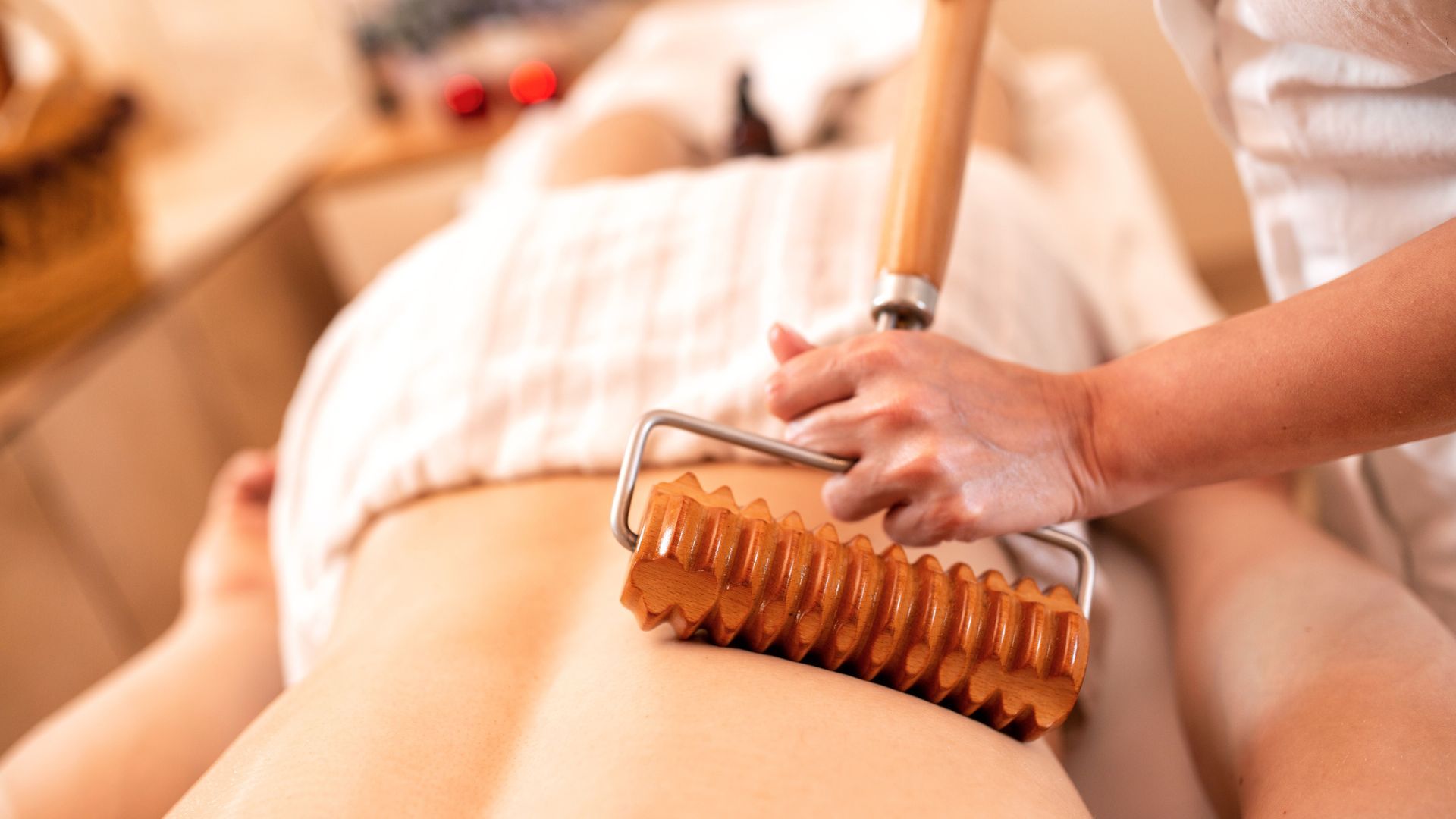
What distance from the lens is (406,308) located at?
2.65 feet

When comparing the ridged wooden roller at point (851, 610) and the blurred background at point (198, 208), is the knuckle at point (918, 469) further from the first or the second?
the blurred background at point (198, 208)

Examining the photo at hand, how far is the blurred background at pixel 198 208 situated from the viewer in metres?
1.42

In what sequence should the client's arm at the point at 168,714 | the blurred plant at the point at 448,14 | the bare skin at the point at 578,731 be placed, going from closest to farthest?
the bare skin at the point at 578,731 < the client's arm at the point at 168,714 < the blurred plant at the point at 448,14

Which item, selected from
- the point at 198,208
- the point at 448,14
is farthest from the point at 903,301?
the point at 448,14

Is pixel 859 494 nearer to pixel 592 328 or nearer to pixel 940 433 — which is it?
pixel 940 433

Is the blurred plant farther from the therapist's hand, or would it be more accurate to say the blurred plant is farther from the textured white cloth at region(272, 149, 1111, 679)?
the therapist's hand

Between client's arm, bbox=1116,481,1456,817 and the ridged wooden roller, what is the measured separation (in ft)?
0.37

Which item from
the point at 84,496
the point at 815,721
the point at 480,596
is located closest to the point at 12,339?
the point at 84,496

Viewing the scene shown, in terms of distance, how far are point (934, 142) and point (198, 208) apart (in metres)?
2.03

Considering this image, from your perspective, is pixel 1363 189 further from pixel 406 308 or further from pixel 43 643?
pixel 43 643

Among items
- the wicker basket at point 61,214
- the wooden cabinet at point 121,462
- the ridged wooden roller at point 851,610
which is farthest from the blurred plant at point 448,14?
the ridged wooden roller at point 851,610

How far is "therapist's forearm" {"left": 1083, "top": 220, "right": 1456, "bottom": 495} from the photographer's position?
1.44 feet

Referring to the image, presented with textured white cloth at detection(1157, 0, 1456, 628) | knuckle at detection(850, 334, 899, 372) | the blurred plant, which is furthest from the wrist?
the blurred plant

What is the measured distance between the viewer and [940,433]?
486mm
